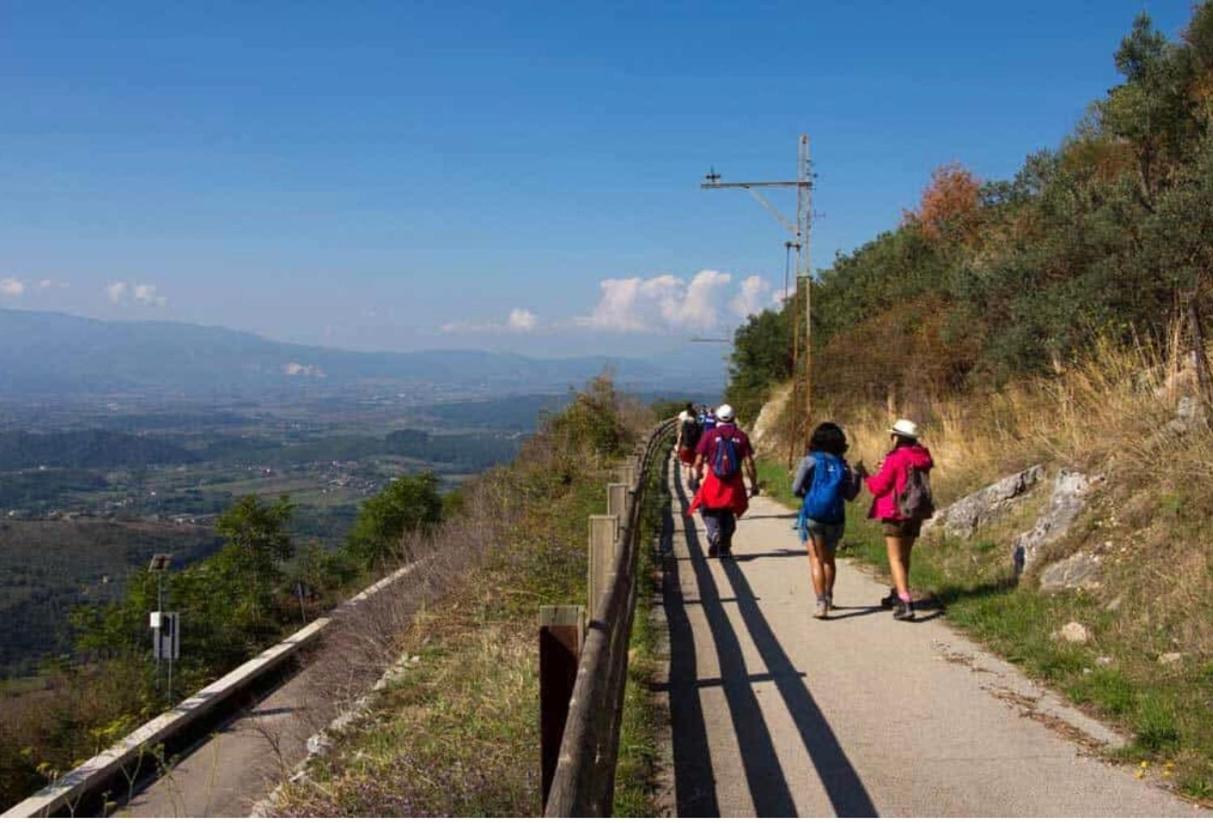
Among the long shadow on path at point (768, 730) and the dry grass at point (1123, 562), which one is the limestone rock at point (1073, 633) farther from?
the long shadow on path at point (768, 730)

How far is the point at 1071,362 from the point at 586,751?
1245 centimetres

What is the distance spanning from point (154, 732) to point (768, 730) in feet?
48.5

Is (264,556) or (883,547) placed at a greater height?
(883,547)

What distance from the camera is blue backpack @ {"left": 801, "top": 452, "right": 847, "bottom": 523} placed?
9.23 meters

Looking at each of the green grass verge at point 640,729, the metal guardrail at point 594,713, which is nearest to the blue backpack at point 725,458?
the green grass verge at point 640,729

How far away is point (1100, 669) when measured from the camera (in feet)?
22.5

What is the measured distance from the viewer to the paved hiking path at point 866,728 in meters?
4.95

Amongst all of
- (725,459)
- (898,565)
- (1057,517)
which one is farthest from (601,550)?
(725,459)

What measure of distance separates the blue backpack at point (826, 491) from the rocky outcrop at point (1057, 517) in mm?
1838

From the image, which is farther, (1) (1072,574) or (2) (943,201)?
(2) (943,201)

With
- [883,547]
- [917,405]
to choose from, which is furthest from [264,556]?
[883,547]

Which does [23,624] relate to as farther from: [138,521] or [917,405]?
[917,405]

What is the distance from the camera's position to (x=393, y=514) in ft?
140

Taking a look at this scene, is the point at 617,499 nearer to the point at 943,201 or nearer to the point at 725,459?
the point at 725,459
